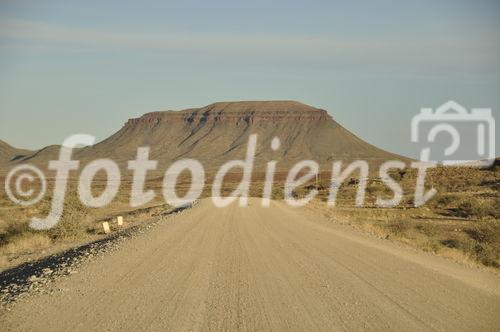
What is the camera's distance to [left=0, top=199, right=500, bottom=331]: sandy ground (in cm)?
877

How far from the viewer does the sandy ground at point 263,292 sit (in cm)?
877

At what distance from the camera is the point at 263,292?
10.7 m

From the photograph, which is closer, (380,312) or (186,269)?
(380,312)

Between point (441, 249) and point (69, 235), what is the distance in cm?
1468

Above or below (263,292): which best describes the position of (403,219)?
above

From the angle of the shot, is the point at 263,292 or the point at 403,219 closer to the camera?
the point at 263,292

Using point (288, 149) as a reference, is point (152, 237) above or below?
below

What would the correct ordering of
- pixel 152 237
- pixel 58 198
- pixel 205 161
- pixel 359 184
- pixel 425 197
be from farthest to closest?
1. pixel 205 161
2. pixel 359 184
3. pixel 425 197
4. pixel 58 198
5. pixel 152 237

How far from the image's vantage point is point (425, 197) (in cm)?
5284

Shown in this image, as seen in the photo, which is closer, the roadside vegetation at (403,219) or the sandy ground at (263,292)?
the sandy ground at (263,292)

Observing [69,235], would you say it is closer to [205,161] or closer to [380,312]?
[380,312]

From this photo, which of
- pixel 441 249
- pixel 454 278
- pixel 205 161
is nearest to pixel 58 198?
pixel 441 249

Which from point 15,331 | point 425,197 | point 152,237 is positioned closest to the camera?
point 15,331

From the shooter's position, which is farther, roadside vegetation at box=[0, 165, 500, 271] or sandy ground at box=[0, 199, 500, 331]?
roadside vegetation at box=[0, 165, 500, 271]
